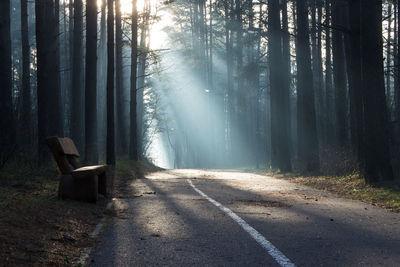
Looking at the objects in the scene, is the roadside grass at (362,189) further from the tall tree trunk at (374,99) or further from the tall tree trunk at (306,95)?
the tall tree trunk at (306,95)

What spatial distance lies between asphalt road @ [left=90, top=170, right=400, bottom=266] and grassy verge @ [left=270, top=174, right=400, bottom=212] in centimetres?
66

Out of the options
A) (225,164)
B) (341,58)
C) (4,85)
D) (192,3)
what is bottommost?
(225,164)

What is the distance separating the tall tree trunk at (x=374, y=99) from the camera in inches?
530

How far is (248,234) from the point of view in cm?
654

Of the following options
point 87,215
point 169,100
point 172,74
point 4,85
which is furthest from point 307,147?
point 169,100

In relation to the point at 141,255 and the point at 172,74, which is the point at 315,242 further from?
the point at 172,74

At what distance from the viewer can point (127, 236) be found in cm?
651

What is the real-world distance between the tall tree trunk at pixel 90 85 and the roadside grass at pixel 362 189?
8573 mm

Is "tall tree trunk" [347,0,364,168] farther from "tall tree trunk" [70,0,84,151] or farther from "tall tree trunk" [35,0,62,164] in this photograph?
"tall tree trunk" [70,0,84,151]

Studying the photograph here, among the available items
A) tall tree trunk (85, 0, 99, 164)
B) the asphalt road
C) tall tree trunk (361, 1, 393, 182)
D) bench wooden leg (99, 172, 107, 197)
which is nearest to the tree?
tall tree trunk (85, 0, 99, 164)

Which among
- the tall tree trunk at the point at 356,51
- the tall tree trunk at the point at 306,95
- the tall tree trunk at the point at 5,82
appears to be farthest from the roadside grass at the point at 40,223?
the tall tree trunk at the point at 306,95

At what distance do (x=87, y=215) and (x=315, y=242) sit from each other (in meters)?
4.07

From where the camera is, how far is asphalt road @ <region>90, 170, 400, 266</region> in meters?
5.17

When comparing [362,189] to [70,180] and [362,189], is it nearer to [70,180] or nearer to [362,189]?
[362,189]
